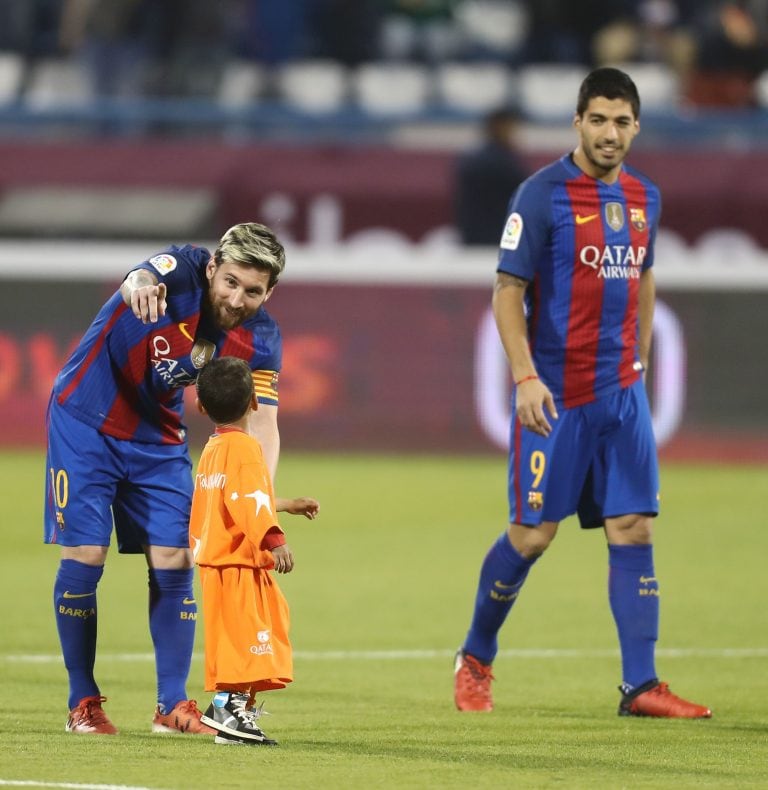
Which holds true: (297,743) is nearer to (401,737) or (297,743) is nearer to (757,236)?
(401,737)

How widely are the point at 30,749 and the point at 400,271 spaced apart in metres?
10.1

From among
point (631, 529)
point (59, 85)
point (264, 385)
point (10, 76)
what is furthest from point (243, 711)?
point (10, 76)

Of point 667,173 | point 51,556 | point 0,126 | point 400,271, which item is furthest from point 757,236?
point 51,556

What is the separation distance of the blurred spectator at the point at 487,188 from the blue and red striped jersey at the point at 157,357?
978cm

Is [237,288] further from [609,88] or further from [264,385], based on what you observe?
[609,88]

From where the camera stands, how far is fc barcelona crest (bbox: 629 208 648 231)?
6941mm

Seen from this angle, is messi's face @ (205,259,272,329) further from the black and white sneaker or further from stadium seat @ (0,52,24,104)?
stadium seat @ (0,52,24,104)

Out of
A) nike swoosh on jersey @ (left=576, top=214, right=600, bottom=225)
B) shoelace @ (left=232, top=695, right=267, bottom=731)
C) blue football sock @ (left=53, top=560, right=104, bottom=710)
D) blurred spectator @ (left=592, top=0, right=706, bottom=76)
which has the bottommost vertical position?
shoelace @ (left=232, top=695, right=267, bottom=731)

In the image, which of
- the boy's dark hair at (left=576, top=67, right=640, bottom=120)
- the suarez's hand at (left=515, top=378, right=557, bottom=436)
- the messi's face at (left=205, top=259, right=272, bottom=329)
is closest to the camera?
the messi's face at (left=205, top=259, right=272, bottom=329)

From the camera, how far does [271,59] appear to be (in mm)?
19531

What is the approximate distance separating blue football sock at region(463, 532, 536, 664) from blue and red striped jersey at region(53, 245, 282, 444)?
4.10 ft

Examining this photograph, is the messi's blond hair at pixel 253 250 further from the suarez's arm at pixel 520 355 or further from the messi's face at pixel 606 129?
the messi's face at pixel 606 129

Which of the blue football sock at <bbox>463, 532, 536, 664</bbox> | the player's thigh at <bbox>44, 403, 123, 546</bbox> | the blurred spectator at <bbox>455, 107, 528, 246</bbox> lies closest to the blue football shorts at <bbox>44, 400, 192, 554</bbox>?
the player's thigh at <bbox>44, 403, 123, 546</bbox>

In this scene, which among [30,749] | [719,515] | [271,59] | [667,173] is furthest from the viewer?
[271,59]
